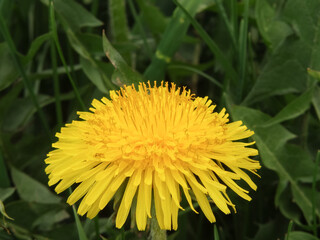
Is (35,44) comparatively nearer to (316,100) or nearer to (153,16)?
(153,16)

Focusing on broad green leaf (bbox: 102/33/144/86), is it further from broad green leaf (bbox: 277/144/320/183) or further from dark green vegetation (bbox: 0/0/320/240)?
broad green leaf (bbox: 277/144/320/183)

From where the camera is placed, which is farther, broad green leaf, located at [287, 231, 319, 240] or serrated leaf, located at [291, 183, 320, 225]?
serrated leaf, located at [291, 183, 320, 225]

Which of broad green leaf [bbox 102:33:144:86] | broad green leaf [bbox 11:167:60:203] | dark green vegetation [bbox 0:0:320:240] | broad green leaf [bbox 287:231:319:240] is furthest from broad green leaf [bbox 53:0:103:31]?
broad green leaf [bbox 287:231:319:240]

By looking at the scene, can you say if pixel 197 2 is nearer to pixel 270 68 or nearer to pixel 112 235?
pixel 270 68

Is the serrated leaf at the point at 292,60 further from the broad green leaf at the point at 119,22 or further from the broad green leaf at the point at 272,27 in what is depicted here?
the broad green leaf at the point at 119,22

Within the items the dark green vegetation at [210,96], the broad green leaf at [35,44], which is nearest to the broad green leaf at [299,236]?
the dark green vegetation at [210,96]

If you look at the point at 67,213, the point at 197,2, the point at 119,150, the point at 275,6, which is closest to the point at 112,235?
the point at 67,213
